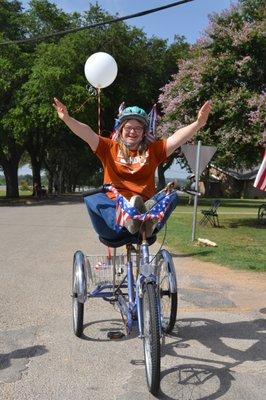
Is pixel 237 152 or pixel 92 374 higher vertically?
pixel 237 152

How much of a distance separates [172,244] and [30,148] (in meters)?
33.2

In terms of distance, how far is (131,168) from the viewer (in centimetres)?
526

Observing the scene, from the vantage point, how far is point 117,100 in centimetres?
3709

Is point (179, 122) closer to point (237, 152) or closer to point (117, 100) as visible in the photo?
point (237, 152)

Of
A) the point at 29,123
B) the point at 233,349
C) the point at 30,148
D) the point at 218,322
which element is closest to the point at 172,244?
the point at 218,322

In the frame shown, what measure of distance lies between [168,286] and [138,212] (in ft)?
2.88

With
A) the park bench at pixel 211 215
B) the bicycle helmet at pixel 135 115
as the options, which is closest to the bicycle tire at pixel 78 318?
the bicycle helmet at pixel 135 115

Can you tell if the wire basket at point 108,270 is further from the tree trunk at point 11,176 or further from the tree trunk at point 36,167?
the tree trunk at point 36,167

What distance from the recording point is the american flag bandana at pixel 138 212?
470 centimetres

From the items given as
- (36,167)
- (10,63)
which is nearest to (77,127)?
(10,63)

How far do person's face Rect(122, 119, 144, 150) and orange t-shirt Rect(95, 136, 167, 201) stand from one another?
0.30 ft

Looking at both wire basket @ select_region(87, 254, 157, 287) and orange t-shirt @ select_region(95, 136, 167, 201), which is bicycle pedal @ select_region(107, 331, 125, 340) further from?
orange t-shirt @ select_region(95, 136, 167, 201)

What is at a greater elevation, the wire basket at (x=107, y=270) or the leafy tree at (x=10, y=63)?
the leafy tree at (x=10, y=63)

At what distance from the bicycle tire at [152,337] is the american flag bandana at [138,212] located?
61 centimetres
